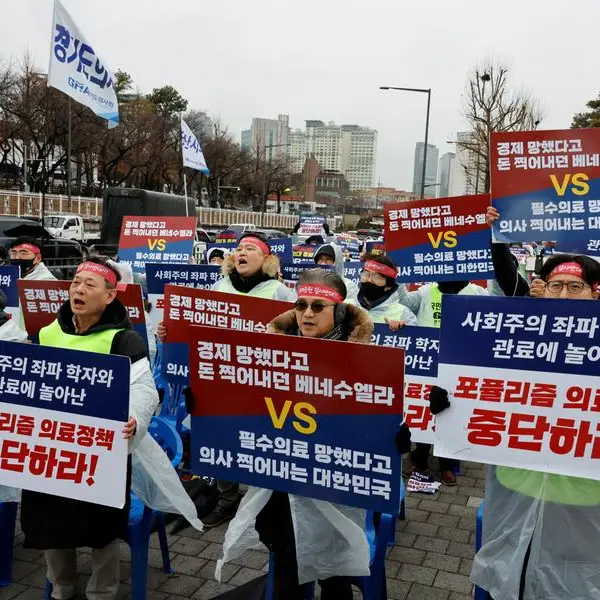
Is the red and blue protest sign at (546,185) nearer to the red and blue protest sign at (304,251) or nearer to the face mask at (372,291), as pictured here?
the face mask at (372,291)

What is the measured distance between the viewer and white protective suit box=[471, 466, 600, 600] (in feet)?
8.39

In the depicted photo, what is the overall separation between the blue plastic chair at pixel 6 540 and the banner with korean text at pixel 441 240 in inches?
144

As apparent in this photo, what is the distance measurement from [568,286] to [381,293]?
95.0 inches

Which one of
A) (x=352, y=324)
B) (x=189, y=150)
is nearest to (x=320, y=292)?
(x=352, y=324)

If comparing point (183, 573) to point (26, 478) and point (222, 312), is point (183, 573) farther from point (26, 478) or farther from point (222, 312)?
point (222, 312)

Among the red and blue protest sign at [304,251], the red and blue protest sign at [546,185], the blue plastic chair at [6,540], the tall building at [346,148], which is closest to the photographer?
the blue plastic chair at [6,540]

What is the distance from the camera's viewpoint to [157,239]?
958 centimetres

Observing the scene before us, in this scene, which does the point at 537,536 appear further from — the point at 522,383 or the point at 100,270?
the point at 100,270

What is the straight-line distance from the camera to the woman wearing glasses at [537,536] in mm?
2561

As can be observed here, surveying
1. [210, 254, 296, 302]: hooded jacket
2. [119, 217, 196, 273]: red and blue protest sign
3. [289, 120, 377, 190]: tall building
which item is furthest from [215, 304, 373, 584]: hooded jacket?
[289, 120, 377, 190]: tall building

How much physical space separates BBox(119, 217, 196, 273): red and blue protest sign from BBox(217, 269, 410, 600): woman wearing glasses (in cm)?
659

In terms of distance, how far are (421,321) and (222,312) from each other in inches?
89.4

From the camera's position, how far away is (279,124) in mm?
136875

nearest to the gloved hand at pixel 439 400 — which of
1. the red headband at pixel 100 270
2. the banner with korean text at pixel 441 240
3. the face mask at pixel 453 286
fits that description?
the red headband at pixel 100 270
